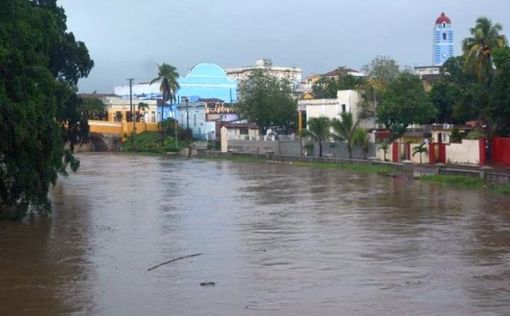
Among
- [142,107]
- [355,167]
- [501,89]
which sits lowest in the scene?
[355,167]

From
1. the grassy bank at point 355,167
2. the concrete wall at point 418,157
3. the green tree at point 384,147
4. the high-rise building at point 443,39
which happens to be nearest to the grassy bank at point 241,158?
the grassy bank at point 355,167

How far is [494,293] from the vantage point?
1190 cm

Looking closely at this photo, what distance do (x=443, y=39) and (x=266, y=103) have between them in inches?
1827

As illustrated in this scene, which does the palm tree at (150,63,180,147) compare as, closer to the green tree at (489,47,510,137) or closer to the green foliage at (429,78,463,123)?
the green foliage at (429,78,463,123)

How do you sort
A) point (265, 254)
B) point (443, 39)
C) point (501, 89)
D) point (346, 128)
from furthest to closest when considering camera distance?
point (443, 39) → point (346, 128) → point (501, 89) → point (265, 254)

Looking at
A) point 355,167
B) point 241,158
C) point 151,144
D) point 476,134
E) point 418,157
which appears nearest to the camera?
point 476,134

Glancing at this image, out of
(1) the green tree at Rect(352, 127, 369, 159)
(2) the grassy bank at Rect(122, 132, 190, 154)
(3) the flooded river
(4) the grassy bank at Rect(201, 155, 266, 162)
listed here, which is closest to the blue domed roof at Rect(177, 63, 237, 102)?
(2) the grassy bank at Rect(122, 132, 190, 154)

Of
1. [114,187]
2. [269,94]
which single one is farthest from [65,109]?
[269,94]

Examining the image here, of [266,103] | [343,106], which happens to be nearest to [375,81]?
[343,106]

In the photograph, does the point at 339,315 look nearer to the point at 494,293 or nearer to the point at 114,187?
the point at 494,293

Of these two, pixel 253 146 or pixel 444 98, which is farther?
pixel 253 146

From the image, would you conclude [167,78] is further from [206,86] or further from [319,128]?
[319,128]

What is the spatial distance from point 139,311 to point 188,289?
5.13ft

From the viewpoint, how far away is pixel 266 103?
65.6m
